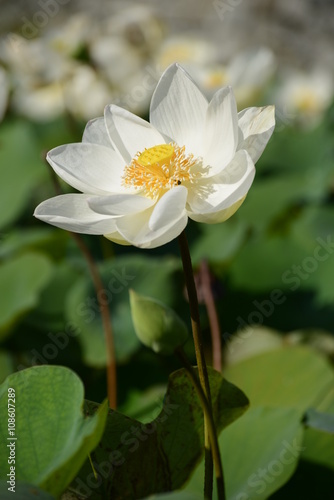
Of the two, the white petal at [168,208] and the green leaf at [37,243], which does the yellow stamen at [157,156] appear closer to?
the white petal at [168,208]

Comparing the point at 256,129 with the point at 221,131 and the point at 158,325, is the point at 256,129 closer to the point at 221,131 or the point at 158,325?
the point at 221,131

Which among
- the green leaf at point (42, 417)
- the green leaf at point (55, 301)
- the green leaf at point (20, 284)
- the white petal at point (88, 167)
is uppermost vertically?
the white petal at point (88, 167)

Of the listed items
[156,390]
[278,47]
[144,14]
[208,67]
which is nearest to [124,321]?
[156,390]

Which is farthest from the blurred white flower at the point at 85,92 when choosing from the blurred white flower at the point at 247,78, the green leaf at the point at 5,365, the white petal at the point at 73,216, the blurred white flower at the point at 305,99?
the white petal at the point at 73,216

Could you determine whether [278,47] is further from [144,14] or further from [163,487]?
[163,487]

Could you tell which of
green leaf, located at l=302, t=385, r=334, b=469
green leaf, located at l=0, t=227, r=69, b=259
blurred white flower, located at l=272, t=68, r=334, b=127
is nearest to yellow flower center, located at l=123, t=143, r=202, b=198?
green leaf, located at l=302, t=385, r=334, b=469

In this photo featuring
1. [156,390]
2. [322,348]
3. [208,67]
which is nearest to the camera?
[156,390]
